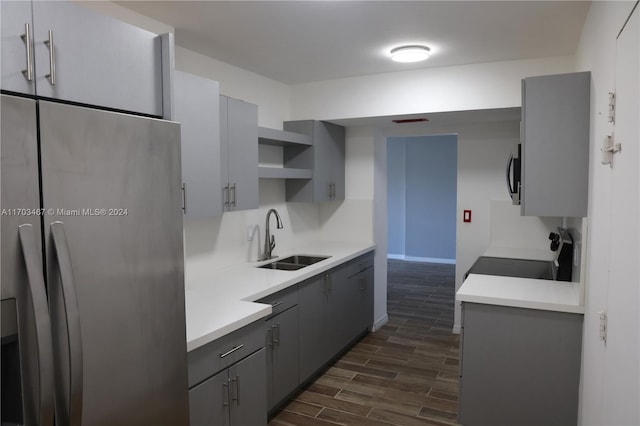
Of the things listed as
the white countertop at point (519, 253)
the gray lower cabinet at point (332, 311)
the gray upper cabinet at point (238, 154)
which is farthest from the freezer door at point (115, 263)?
the white countertop at point (519, 253)

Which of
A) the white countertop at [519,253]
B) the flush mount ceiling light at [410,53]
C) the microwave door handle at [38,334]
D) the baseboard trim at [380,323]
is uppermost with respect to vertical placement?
the flush mount ceiling light at [410,53]

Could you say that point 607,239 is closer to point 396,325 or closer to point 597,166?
point 597,166

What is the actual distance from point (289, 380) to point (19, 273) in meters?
2.22

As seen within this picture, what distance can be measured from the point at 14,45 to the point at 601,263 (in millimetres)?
2246

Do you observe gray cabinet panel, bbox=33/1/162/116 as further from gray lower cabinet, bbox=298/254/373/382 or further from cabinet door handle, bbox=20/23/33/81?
gray lower cabinet, bbox=298/254/373/382

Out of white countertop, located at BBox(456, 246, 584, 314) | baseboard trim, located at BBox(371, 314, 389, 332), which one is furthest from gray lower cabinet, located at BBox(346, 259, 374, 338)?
white countertop, located at BBox(456, 246, 584, 314)

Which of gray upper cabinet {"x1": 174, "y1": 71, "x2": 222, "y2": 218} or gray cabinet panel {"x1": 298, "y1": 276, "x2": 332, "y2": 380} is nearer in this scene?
gray upper cabinet {"x1": 174, "y1": 71, "x2": 222, "y2": 218}

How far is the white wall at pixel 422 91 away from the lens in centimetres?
339

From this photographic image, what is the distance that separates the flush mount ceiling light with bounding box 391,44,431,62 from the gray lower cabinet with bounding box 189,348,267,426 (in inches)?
86.4

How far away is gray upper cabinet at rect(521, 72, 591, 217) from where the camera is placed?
2398 millimetres

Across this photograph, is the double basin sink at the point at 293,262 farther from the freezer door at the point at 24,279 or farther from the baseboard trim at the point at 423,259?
the baseboard trim at the point at 423,259

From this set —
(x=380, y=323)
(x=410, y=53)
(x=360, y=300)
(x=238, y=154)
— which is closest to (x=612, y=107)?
(x=410, y=53)

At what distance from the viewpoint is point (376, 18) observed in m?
2.51

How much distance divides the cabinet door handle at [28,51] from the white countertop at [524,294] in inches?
91.7
